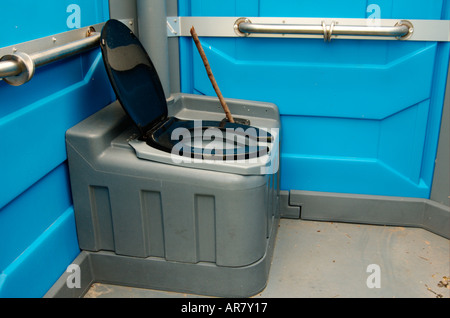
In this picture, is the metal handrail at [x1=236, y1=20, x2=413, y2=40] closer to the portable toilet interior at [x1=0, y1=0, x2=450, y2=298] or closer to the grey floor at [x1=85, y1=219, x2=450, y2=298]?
the portable toilet interior at [x1=0, y1=0, x2=450, y2=298]

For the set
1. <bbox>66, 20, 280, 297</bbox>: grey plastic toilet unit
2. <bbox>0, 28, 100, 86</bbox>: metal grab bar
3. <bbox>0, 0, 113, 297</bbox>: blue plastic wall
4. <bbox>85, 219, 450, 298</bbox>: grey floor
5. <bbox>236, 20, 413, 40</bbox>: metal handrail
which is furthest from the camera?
<bbox>236, 20, 413, 40</bbox>: metal handrail

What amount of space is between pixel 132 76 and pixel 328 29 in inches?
31.7

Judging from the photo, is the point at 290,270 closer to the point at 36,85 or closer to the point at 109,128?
the point at 109,128

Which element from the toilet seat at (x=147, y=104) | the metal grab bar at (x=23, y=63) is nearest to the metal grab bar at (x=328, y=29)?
the toilet seat at (x=147, y=104)

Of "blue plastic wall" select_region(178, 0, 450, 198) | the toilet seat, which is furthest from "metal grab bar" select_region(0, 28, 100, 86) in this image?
"blue plastic wall" select_region(178, 0, 450, 198)

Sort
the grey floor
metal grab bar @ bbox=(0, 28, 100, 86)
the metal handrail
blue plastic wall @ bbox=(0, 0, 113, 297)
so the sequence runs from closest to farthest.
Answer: metal grab bar @ bbox=(0, 28, 100, 86)
blue plastic wall @ bbox=(0, 0, 113, 297)
the grey floor
the metal handrail

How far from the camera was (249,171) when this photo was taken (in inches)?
61.3

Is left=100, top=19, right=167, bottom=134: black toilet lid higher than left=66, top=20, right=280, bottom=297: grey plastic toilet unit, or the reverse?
left=100, top=19, right=167, bottom=134: black toilet lid

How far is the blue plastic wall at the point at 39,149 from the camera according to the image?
1329 mm

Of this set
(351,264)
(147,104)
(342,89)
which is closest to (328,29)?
(342,89)

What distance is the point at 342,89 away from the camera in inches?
80.9

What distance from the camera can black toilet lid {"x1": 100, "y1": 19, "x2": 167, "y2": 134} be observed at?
159 cm

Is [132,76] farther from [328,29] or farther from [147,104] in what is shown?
[328,29]
